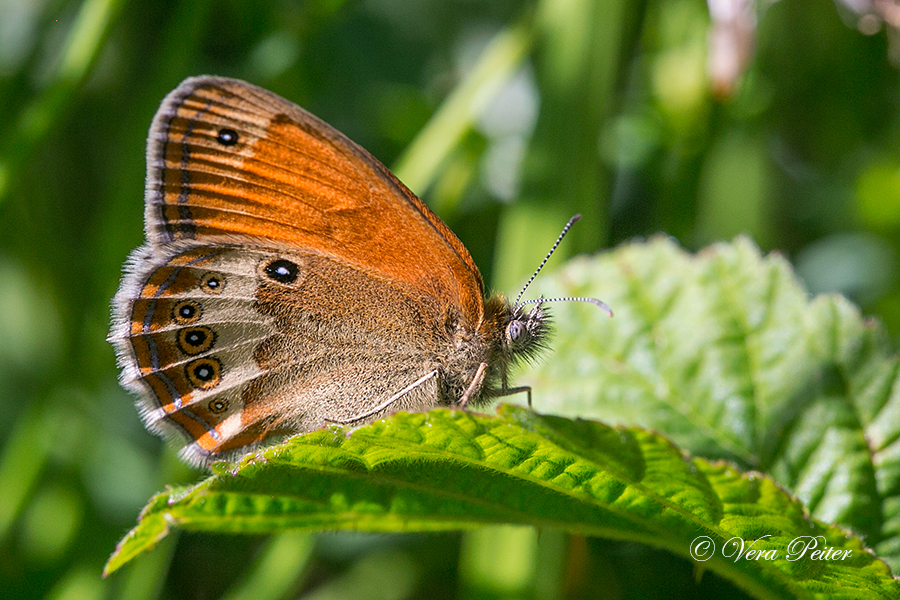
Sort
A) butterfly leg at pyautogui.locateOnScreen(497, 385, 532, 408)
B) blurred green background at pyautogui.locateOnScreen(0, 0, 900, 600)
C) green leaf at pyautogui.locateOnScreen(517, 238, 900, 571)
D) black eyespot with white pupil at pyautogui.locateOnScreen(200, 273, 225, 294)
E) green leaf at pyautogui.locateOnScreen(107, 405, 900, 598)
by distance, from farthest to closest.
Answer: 1. blurred green background at pyautogui.locateOnScreen(0, 0, 900, 600)
2. black eyespot with white pupil at pyautogui.locateOnScreen(200, 273, 225, 294)
3. butterfly leg at pyautogui.locateOnScreen(497, 385, 532, 408)
4. green leaf at pyautogui.locateOnScreen(517, 238, 900, 571)
5. green leaf at pyautogui.locateOnScreen(107, 405, 900, 598)

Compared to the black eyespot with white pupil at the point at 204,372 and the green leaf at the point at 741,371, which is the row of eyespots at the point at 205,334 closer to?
the black eyespot with white pupil at the point at 204,372

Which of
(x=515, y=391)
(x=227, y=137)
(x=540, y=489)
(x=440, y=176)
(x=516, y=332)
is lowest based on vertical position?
(x=540, y=489)

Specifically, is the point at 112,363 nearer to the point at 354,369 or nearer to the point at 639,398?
the point at 354,369

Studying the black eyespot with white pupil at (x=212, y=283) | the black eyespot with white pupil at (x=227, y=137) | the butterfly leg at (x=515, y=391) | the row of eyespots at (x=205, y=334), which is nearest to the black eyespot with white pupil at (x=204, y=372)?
the row of eyespots at (x=205, y=334)

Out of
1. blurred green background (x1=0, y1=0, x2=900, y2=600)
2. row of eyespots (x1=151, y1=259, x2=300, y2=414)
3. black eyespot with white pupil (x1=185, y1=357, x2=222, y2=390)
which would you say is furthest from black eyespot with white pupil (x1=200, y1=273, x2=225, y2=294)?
blurred green background (x1=0, y1=0, x2=900, y2=600)

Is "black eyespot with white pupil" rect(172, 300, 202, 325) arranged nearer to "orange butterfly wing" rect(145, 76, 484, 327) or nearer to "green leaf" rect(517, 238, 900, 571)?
"orange butterfly wing" rect(145, 76, 484, 327)

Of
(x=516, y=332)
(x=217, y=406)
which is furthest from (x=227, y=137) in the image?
(x=516, y=332)

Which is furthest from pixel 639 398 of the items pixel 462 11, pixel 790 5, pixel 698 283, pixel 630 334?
pixel 462 11

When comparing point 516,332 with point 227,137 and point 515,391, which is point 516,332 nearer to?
point 515,391
